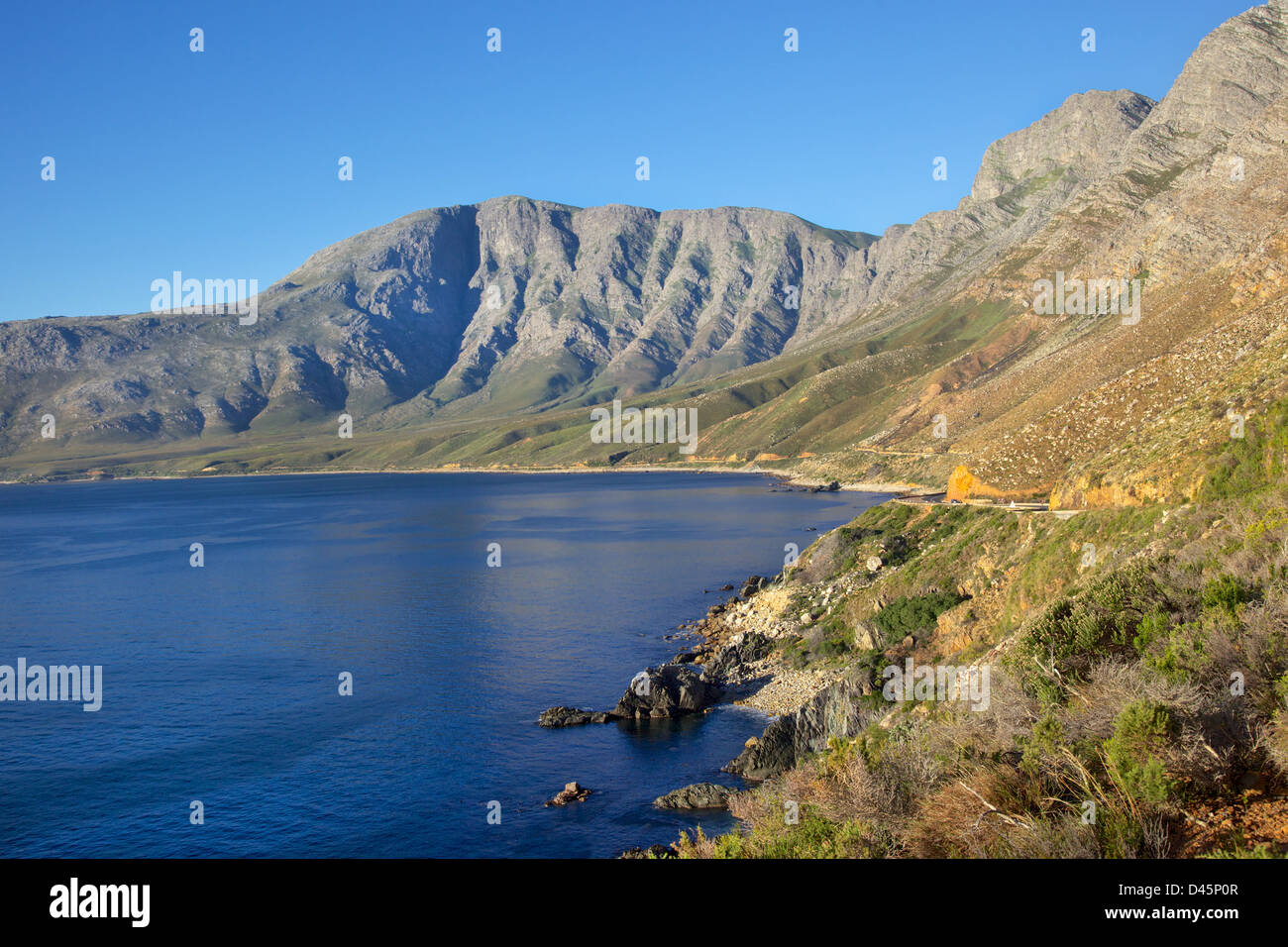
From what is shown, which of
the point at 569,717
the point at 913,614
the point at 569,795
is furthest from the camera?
the point at 913,614

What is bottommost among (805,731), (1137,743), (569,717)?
(569,717)

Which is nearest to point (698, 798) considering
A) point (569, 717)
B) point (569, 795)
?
point (569, 795)

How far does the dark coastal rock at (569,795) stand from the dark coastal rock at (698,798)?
2.75 metres

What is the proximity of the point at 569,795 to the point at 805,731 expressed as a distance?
9.17 meters

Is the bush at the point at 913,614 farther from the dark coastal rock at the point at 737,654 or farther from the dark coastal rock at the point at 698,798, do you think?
the dark coastal rock at the point at 698,798

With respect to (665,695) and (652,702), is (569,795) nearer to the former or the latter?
(652,702)

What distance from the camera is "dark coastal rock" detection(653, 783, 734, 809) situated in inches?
1177

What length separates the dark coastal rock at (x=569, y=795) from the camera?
31219 mm

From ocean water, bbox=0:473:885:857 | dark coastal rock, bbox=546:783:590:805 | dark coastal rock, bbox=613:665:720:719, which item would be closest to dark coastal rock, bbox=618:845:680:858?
ocean water, bbox=0:473:885:857

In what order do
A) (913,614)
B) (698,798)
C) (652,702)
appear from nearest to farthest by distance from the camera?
(698,798) < (652,702) < (913,614)

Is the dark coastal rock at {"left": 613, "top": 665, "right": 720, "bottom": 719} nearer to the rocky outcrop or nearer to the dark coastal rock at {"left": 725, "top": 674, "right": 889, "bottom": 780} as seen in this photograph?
the rocky outcrop

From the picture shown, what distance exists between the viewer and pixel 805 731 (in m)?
33.6

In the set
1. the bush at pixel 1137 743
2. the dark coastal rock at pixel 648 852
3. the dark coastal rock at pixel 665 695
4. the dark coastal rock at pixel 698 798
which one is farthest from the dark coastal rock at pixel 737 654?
the bush at pixel 1137 743
